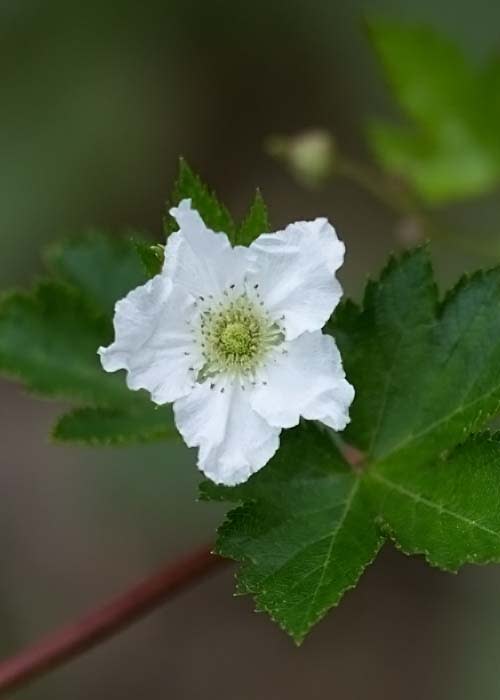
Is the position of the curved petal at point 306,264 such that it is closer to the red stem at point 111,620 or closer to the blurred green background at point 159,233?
the red stem at point 111,620

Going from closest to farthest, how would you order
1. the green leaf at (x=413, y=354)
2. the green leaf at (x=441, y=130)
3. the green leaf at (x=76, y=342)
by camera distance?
the green leaf at (x=413, y=354), the green leaf at (x=76, y=342), the green leaf at (x=441, y=130)

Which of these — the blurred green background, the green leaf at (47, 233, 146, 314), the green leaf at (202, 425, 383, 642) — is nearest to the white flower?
the green leaf at (202, 425, 383, 642)

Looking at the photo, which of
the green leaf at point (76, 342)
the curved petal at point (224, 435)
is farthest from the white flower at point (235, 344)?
the green leaf at point (76, 342)

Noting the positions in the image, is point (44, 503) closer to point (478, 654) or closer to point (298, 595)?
point (478, 654)

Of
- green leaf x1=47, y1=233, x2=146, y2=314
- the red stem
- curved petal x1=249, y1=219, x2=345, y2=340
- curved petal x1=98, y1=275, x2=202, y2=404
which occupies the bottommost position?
the red stem

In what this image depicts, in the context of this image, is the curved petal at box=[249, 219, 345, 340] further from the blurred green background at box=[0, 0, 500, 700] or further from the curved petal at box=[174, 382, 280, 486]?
the blurred green background at box=[0, 0, 500, 700]

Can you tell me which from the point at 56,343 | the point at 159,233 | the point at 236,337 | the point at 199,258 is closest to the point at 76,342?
the point at 56,343
